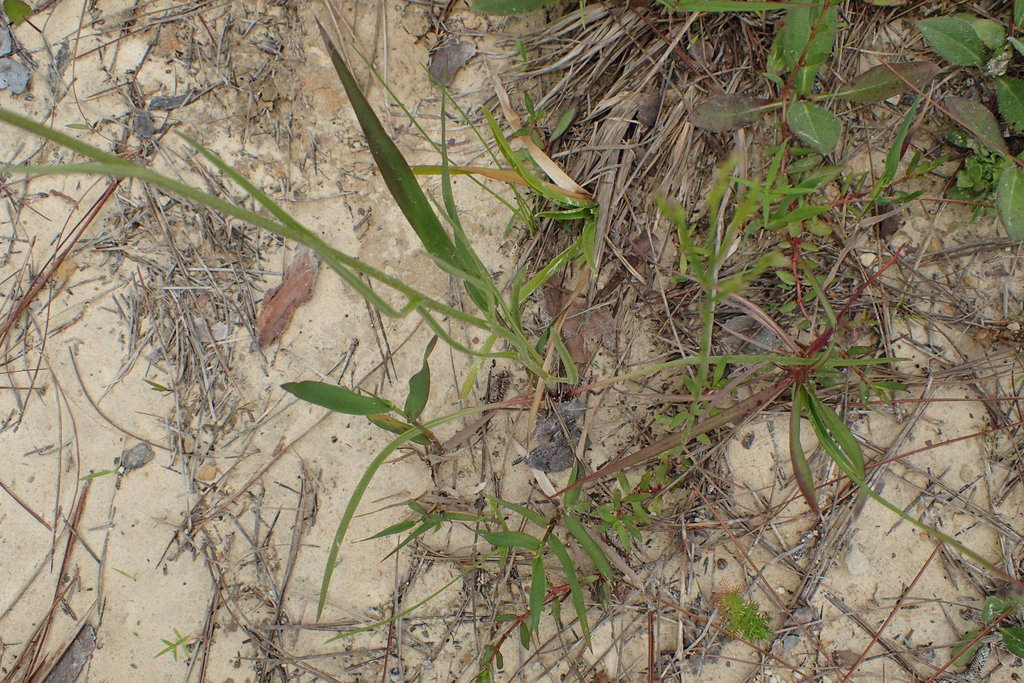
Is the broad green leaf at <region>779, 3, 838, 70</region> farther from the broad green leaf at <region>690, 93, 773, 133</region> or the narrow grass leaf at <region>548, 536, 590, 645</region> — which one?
the narrow grass leaf at <region>548, 536, 590, 645</region>

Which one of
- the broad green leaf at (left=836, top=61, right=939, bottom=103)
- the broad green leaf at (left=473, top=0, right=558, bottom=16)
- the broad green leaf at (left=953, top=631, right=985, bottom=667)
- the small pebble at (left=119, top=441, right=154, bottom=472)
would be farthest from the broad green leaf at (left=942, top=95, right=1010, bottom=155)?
the small pebble at (left=119, top=441, right=154, bottom=472)

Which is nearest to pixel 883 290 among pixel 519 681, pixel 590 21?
pixel 590 21

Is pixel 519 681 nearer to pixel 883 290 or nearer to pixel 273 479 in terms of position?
pixel 273 479

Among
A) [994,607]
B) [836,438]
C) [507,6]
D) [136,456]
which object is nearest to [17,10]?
[136,456]

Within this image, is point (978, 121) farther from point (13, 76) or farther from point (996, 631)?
point (13, 76)

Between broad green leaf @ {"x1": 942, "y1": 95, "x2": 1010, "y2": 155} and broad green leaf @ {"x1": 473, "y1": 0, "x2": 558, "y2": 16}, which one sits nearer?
broad green leaf @ {"x1": 942, "y1": 95, "x2": 1010, "y2": 155}


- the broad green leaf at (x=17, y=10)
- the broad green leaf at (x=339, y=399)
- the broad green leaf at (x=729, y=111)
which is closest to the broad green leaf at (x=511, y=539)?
the broad green leaf at (x=339, y=399)
